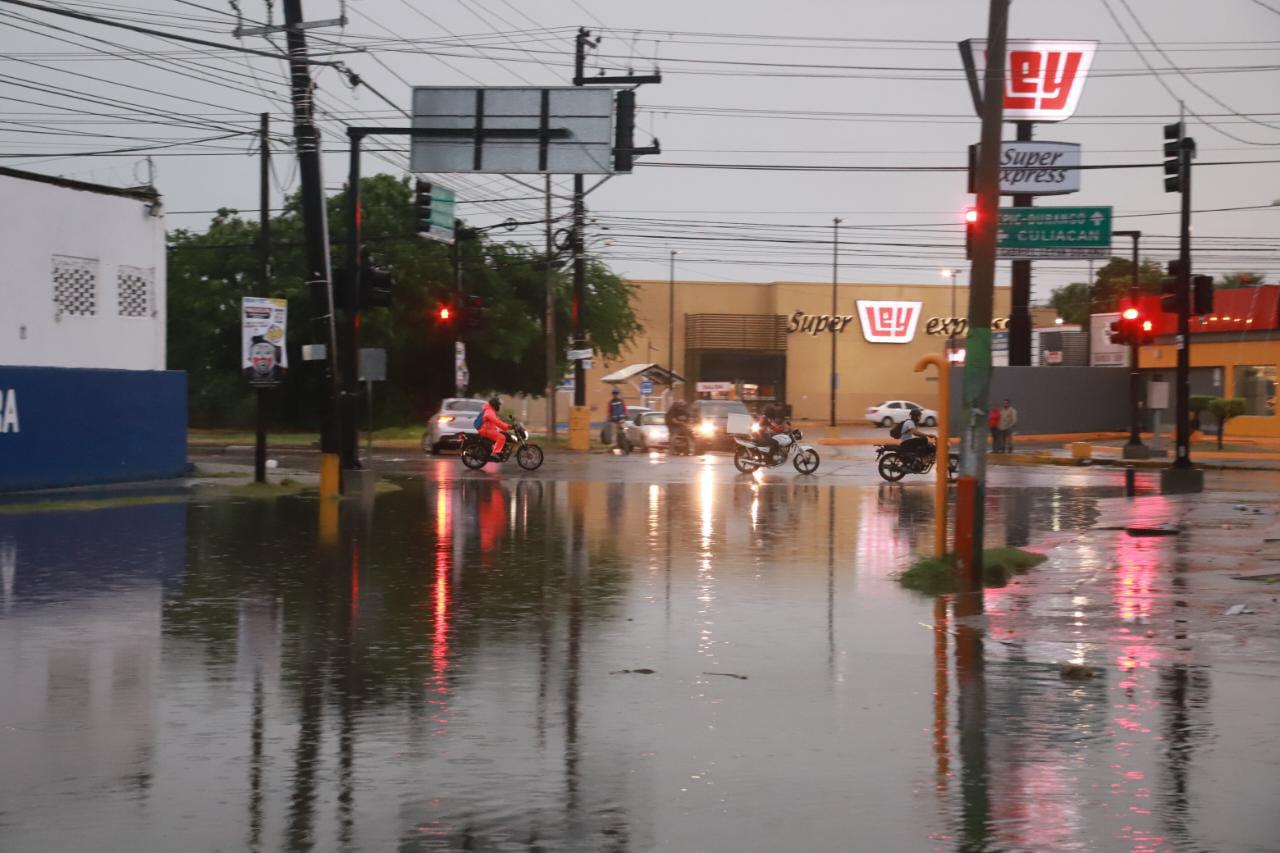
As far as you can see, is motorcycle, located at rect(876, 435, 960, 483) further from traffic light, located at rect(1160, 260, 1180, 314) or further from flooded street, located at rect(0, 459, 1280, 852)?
flooded street, located at rect(0, 459, 1280, 852)

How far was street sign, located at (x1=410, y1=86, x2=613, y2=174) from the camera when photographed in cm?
3225

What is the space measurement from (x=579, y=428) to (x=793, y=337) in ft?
155

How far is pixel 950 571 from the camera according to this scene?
16688 millimetres

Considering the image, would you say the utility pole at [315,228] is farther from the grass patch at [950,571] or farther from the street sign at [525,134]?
the grass patch at [950,571]

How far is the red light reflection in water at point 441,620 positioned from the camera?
10.0 meters

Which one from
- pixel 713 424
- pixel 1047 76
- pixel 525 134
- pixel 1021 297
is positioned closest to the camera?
pixel 525 134

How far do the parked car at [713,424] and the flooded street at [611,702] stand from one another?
108 ft

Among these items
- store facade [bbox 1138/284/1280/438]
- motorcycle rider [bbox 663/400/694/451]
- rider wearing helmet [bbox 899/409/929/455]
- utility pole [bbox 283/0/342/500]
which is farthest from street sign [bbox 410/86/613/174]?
store facade [bbox 1138/284/1280/438]

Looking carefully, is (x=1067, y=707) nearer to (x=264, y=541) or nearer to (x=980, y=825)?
(x=980, y=825)

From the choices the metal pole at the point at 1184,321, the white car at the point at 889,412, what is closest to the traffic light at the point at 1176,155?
the metal pole at the point at 1184,321

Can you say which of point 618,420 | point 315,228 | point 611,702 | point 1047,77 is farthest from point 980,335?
point 1047,77

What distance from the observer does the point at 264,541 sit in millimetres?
20859

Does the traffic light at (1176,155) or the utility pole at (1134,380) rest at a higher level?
the traffic light at (1176,155)

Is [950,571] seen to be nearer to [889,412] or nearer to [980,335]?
[980,335]
